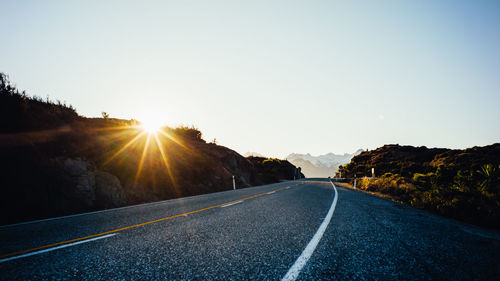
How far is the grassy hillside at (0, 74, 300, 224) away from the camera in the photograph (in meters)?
7.89

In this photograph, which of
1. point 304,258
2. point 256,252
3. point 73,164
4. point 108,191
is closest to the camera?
point 304,258

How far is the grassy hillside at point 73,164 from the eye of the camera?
7.89 meters

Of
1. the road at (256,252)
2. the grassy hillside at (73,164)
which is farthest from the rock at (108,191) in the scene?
the road at (256,252)

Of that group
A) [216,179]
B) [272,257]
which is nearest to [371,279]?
[272,257]

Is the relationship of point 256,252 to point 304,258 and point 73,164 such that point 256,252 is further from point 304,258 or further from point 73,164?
point 73,164

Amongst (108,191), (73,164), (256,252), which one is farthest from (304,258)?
(73,164)

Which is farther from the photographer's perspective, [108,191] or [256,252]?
[108,191]

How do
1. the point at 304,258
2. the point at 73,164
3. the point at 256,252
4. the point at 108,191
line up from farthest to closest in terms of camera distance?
the point at 108,191 → the point at 73,164 → the point at 256,252 → the point at 304,258

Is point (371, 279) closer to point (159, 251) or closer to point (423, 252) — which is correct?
point (423, 252)

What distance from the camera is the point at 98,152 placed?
38.1 feet

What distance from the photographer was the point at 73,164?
9703 millimetres

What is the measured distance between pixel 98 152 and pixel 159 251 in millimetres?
11135

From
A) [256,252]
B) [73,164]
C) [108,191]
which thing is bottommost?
[108,191]

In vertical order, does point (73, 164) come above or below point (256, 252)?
above
